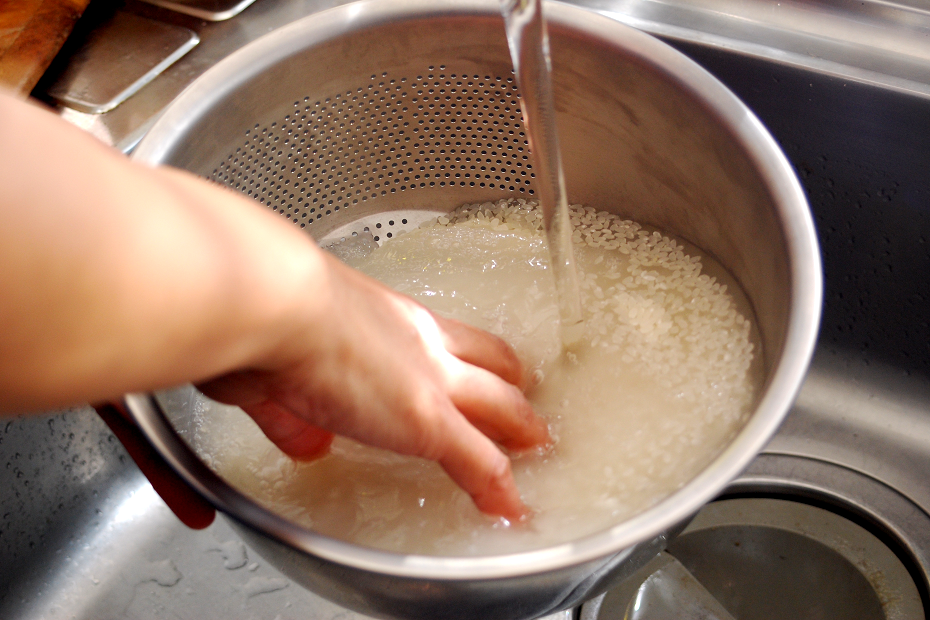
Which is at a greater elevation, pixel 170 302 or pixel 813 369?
pixel 170 302

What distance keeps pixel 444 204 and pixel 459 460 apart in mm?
376

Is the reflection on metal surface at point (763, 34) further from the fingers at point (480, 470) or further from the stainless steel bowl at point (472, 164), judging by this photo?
the fingers at point (480, 470)

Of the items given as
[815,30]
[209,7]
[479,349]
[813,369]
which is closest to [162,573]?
[479,349]

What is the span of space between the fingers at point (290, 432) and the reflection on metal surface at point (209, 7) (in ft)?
1.62

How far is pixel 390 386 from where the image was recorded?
36 cm

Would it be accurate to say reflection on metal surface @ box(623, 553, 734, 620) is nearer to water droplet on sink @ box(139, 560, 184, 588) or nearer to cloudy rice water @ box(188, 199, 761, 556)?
cloudy rice water @ box(188, 199, 761, 556)

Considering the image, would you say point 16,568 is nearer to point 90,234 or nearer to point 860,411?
point 90,234

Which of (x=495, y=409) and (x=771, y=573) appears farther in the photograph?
(x=771, y=573)

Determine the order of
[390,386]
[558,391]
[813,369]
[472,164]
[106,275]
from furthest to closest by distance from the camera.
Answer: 1. [813,369]
2. [472,164]
3. [558,391]
4. [390,386]
5. [106,275]

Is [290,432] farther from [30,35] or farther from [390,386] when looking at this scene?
[30,35]

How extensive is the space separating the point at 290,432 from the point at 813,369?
64 cm

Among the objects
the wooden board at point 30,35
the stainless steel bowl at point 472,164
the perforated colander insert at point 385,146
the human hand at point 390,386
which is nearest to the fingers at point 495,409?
the human hand at point 390,386

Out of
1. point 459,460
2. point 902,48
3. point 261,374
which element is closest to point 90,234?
point 261,374

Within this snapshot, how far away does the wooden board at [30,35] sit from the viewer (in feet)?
2.25
